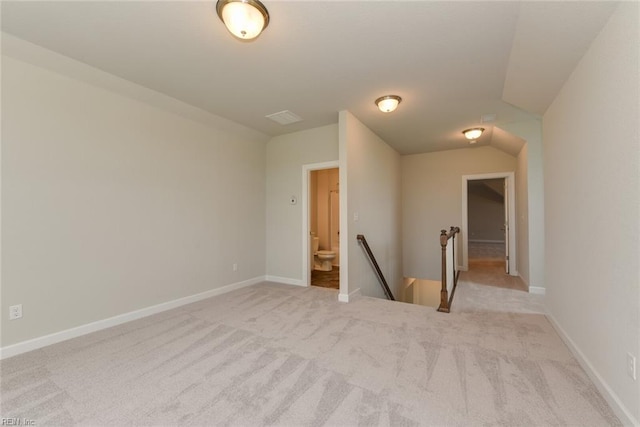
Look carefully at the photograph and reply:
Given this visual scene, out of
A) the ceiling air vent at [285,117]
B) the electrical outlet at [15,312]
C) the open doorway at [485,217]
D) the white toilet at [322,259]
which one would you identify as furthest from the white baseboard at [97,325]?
the open doorway at [485,217]

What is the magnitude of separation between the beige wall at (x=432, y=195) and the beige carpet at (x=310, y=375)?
2.96 m

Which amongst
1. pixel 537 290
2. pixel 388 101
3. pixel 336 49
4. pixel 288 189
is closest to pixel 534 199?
pixel 537 290

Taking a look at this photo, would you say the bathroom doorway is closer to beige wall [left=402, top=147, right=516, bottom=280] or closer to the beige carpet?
beige wall [left=402, top=147, right=516, bottom=280]

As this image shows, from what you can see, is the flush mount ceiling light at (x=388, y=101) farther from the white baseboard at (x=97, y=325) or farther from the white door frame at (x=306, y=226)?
the white baseboard at (x=97, y=325)

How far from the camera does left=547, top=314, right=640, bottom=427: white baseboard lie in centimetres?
144

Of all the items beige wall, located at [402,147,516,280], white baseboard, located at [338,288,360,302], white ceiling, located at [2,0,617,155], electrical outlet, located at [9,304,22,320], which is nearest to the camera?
white ceiling, located at [2,0,617,155]

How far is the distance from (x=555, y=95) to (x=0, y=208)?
5.19 m

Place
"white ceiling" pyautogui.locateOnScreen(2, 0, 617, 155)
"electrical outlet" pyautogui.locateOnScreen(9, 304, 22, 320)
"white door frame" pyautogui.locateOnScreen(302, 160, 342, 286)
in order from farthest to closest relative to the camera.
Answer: "white door frame" pyautogui.locateOnScreen(302, 160, 342, 286)
"electrical outlet" pyautogui.locateOnScreen(9, 304, 22, 320)
"white ceiling" pyautogui.locateOnScreen(2, 0, 617, 155)

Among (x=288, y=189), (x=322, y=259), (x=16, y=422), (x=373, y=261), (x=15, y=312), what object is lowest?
(x=16, y=422)

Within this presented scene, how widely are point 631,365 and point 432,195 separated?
15.5 ft

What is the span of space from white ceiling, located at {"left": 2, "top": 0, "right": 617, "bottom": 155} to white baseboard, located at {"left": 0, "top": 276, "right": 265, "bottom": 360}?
2577 mm

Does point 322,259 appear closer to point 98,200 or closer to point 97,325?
point 97,325

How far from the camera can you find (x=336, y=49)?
2303mm

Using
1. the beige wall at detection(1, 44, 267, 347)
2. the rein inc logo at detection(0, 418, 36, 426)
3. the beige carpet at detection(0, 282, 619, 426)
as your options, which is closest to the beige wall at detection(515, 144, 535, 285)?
the beige carpet at detection(0, 282, 619, 426)
